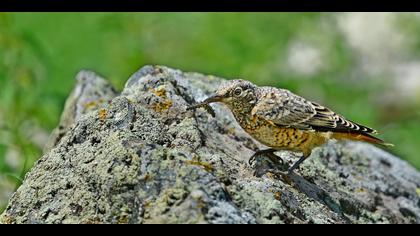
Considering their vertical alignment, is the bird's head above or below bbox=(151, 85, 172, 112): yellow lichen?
above

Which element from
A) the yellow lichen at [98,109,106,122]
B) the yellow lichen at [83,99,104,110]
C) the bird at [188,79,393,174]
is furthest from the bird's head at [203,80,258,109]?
the yellow lichen at [83,99,104,110]

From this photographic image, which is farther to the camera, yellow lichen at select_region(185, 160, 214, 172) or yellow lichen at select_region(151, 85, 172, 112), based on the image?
yellow lichen at select_region(151, 85, 172, 112)

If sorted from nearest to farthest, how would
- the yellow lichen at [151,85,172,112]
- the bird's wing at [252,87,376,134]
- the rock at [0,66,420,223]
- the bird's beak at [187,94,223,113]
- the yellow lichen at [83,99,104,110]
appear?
1. the rock at [0,66,420,223]
2. the yellow lichen at [151,85,172,112]
3. the bird's beak at [187,94,223,113]
4. the bird's wing at [252,87,376,134]
5. the yellow lichen at [83,99,104,110]

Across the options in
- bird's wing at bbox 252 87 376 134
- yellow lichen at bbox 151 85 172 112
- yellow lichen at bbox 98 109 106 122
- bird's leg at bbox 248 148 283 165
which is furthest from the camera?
bird's wing at bbox 252 87 376 134

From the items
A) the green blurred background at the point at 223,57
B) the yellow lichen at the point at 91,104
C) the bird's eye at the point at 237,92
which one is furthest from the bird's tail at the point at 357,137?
the green blurred background at the point at 223,57

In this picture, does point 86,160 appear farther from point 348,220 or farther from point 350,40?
point 350,40

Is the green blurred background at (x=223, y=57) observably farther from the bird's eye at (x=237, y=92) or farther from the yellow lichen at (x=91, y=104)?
the bird's eye at (x=237, y=92)

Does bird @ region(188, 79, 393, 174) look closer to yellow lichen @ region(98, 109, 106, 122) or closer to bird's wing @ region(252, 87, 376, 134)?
bird's wing @ region(252, 87, 376, 134)
